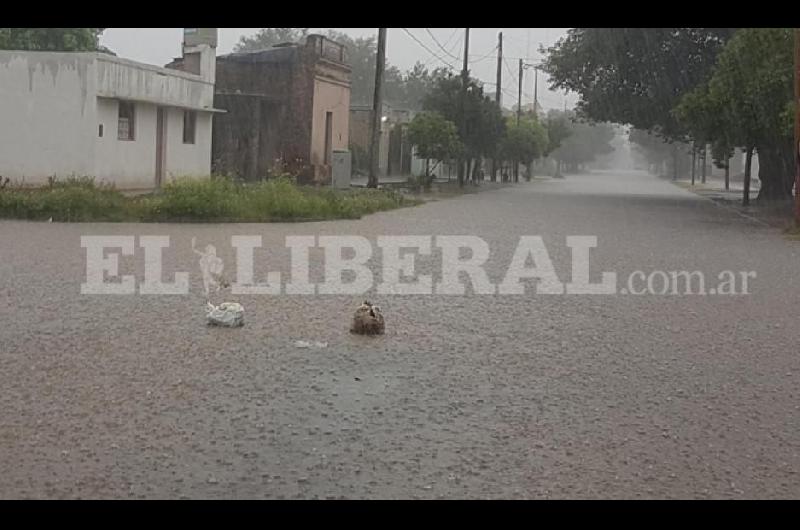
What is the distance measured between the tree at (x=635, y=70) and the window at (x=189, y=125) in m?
13.0

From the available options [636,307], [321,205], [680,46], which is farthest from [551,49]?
[636,307]

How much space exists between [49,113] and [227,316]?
21049 millimetres

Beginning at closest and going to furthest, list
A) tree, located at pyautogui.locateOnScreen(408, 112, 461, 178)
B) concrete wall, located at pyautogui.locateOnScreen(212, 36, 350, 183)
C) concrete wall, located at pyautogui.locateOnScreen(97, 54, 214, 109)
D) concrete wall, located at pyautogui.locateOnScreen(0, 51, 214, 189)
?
concrete wall, located at pyautogui.locateOnScreen(0, 51, 214, 189), concrete wall, located at pyautogui.locateOnScreen(97, 54, 214, 109), tree, located at pyautogui.locateOnScreen(408, 112, 461, 178), concrete wall, located at pyautogui.locateOnScreen(212, 36, 350, 183)

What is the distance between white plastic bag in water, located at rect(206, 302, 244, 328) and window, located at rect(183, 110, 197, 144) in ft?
86.0

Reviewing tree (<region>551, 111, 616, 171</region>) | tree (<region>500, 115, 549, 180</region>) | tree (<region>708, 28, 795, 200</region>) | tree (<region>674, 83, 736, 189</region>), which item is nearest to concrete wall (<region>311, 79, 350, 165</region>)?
tree (<region>674, 83, 736, 189</region>)

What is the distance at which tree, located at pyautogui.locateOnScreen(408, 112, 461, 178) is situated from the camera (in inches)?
1631

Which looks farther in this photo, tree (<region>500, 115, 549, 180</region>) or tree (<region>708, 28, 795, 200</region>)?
tree (<region>500, 115, 549, 180</region>)

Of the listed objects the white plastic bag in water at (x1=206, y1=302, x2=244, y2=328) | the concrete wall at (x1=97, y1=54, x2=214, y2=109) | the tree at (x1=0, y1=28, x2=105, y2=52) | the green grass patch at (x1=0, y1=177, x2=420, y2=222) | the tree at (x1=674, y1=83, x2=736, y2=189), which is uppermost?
the tree at (x1=0, y1=28, x2=105, y2=52)

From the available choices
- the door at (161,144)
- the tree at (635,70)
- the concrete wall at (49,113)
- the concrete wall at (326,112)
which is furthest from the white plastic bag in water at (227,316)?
the concrete wall at (326,112)

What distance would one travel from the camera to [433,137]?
136 ft

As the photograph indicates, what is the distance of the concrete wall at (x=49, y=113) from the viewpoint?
2862cm

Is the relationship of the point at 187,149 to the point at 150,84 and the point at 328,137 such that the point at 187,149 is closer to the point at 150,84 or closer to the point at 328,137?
the point at 150,84

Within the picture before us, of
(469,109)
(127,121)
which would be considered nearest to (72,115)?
(127,121)

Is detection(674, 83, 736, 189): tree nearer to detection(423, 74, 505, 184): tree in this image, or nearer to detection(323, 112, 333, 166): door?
detection(323, 112, 333, 166): door
